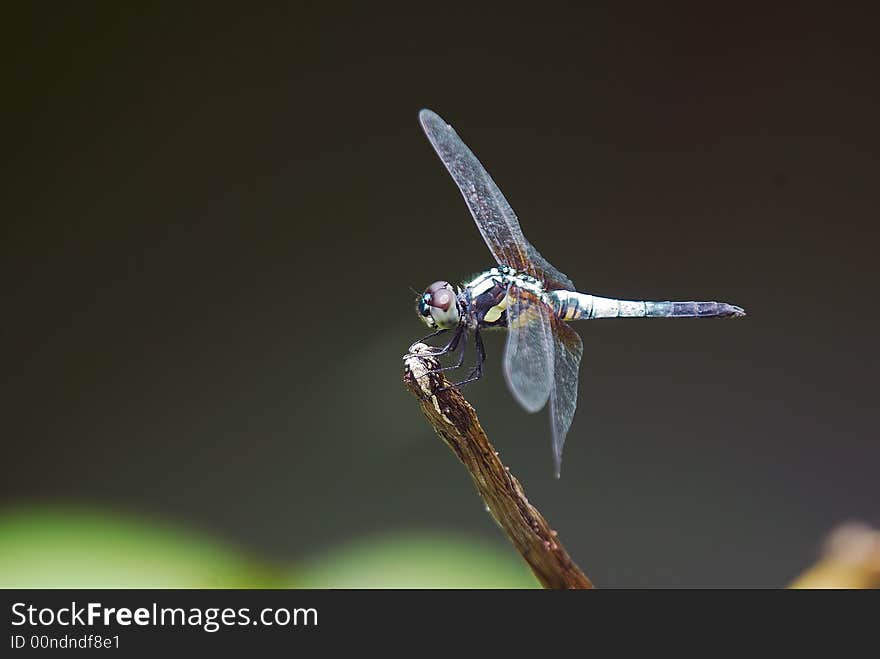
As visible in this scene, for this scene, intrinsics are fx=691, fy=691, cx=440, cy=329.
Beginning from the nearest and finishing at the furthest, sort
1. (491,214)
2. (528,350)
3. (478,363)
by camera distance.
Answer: (528,350)
(478,363)
(491,214)

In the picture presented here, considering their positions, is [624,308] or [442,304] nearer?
[442,304]

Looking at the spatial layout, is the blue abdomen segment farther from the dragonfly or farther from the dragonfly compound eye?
the dragonfly compound eye

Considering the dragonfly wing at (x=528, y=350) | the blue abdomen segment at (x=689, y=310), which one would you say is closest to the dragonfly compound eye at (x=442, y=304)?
the dragonfly wing at (x=528, y=350)

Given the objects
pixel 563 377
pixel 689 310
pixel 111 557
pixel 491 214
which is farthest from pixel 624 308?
pixel 111 557

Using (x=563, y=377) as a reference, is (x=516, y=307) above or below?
above

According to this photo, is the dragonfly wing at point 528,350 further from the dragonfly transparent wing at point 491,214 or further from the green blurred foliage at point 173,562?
the green blurred foliage at point 173,562

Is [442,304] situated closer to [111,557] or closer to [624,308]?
[624,308]

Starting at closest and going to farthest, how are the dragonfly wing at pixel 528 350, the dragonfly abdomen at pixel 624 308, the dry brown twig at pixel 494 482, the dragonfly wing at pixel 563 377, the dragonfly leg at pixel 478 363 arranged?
1. the dry brown twig at pixel 494 482
2. the dragonfly wing at pixel 528 350
3. the dragonfly wing at pixel 563 377
4. the dragonfly leg at pixel 478 363
5. the dragonfly abdomen at pixel 624 308
